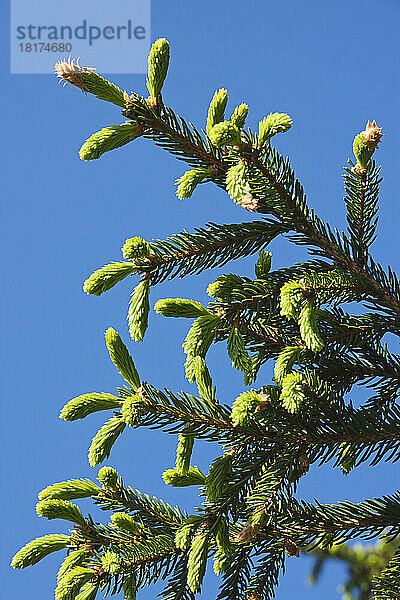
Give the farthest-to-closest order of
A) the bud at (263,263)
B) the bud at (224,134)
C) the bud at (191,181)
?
the bud at (263,263), the bud at (191,181), the bud at (224,134)

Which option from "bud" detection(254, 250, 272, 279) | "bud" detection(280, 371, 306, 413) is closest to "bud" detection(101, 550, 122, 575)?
"bud" detection(280, 371, 306, 413)


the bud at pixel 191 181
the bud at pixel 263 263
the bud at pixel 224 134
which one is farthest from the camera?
the bud at pixel 263 263

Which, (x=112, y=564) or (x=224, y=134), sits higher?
(x=224, y=134)

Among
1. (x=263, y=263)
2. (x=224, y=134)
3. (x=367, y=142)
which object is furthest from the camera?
(x=263, y=263)

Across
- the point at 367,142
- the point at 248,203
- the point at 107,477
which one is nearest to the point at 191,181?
the point at 248,203

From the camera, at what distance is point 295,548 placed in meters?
0.95

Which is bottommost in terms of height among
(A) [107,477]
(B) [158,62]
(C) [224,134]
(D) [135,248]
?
(A) [107,477]

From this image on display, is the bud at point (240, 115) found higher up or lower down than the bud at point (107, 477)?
higher up

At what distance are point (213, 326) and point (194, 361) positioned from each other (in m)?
0.05

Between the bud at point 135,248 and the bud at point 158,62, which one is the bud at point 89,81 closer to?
the bud at point 158,62

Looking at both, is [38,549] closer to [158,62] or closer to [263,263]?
[263,263]

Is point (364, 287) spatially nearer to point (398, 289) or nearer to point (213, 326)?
point (398, 289)

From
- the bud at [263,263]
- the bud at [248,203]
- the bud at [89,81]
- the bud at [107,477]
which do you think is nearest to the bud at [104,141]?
the bud at [89,81]

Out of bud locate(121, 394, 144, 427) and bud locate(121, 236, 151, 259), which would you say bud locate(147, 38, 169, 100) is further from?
bud locate(121, 394, 144, 427)
